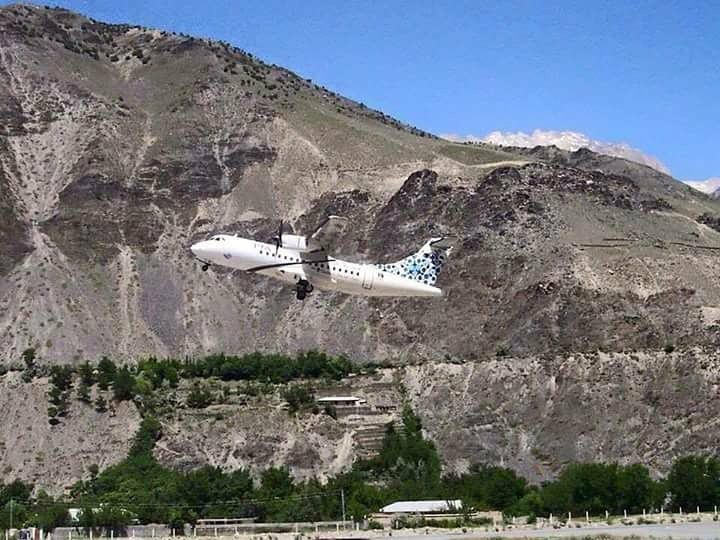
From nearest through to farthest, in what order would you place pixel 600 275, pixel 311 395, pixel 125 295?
1. pixel 311 395
2. pixel 600 275
3. pixel 125 295

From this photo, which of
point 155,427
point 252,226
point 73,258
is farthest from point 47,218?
point 155,427

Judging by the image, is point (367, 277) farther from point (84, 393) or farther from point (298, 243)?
point (84, 393)

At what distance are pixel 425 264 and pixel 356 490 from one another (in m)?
34.0

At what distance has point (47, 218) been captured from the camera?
625ft

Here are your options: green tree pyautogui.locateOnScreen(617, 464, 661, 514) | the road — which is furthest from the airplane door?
green tree pyautogui.locateOnScreen(617, 464, 661, 514)

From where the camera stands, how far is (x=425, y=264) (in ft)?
322

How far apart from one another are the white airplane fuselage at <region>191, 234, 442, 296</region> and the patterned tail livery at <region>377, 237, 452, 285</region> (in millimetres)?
4417

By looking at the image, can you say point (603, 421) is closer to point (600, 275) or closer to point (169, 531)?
point (600, 275)

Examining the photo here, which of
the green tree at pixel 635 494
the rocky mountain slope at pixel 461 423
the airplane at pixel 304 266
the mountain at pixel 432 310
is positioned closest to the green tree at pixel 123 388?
the rocky mountain slope at pixel 461 423

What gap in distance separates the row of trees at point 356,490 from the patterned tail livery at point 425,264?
1046 inches

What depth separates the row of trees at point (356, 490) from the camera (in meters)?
115

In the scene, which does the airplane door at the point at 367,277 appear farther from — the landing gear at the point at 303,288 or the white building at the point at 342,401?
the white building at the point at 342,401

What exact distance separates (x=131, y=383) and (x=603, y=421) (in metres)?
48.1

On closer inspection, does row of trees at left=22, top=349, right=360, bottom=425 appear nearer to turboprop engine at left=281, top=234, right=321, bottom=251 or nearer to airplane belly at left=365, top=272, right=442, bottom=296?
airplane belly at left=365, top=272, right=442, bottom=296
